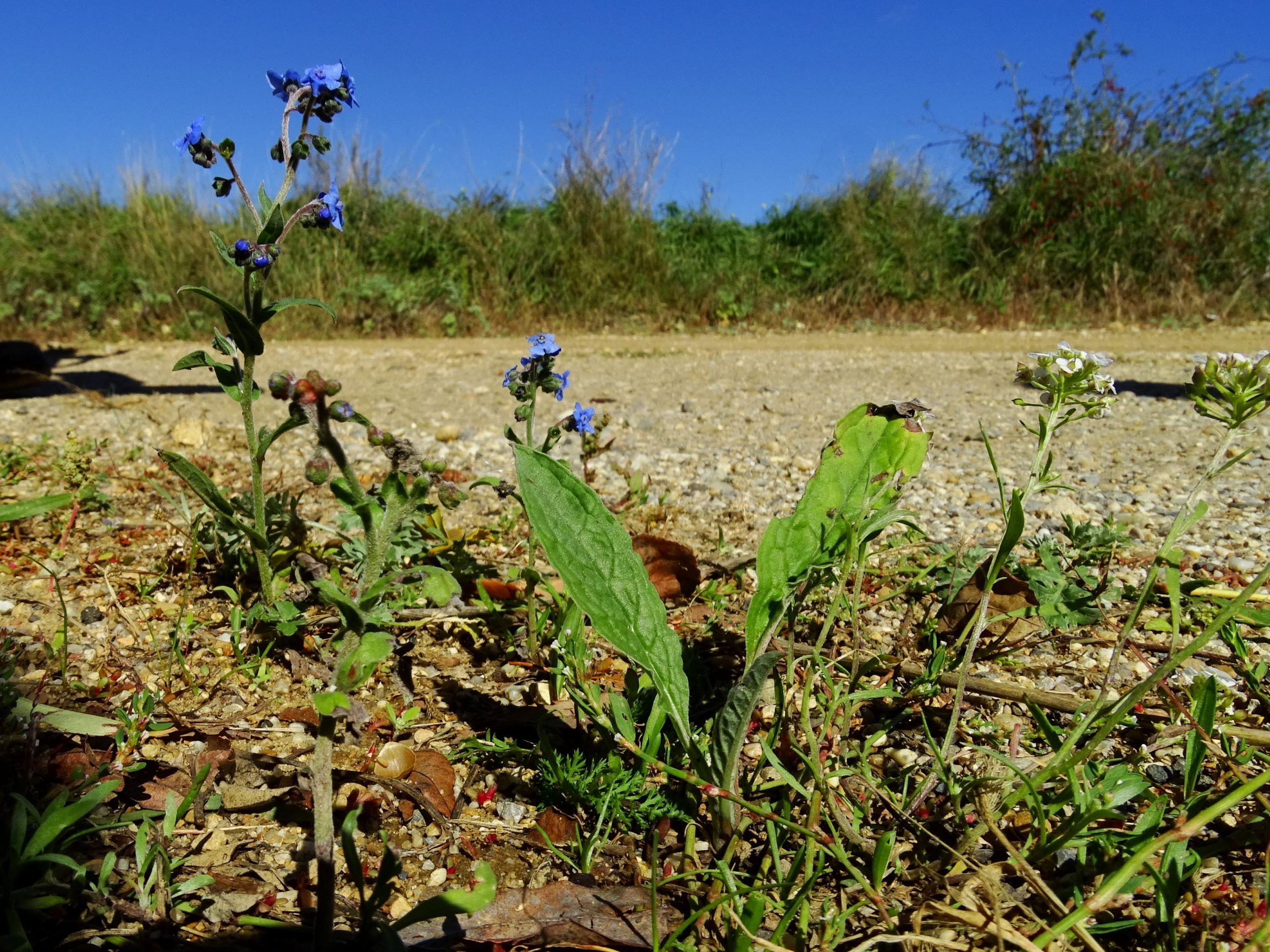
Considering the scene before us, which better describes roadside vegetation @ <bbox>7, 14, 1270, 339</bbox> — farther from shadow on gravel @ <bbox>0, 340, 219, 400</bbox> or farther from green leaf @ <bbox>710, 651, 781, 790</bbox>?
green leaf @ <bbox>710, 651, 781, 790</bbox>

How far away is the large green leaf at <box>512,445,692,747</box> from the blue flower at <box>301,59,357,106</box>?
0.88m

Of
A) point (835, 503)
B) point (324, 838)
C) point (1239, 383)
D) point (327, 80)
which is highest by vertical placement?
point (327, 80)

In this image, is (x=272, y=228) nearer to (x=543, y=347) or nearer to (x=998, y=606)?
(x=543, y=347)

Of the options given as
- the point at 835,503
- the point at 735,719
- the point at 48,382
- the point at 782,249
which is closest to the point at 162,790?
the point at 735,719

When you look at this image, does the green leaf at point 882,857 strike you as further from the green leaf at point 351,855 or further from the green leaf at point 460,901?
the green leaf at point 351,855

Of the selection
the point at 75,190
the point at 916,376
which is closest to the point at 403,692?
the point at 916,376

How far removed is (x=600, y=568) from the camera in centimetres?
132

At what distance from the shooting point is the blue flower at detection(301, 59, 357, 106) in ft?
5.27

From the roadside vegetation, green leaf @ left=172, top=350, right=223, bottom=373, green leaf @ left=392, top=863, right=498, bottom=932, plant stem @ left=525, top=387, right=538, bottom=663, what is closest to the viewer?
green leaf @ left=392, top=863, right=498, bottom=932

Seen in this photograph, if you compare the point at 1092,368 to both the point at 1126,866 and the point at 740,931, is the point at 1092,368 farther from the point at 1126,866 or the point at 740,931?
the point at 740,931

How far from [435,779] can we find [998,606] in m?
1.17

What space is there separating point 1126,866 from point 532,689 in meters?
1.02

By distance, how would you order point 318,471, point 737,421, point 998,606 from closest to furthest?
point 318,471 → point 998,606 → point 737,421

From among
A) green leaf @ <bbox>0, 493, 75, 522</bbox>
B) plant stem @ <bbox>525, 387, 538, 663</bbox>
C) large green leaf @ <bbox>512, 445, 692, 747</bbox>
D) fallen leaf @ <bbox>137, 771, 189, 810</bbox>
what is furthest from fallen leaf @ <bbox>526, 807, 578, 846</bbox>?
green leaf @ <bbox>0, 493, 75, 522</bbox>
